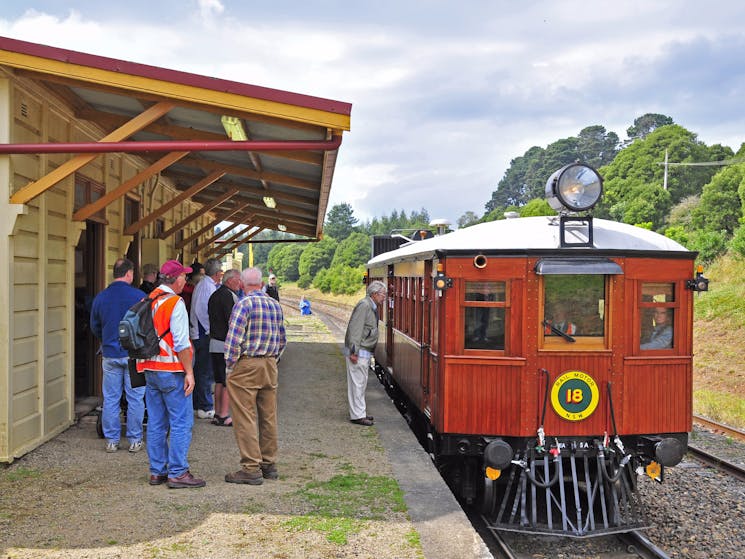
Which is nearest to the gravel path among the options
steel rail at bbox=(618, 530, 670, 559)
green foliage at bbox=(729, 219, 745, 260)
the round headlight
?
steel rail at bbox=(618, 530, 670, 559)

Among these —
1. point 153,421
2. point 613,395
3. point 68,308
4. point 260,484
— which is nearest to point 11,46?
point 68,308

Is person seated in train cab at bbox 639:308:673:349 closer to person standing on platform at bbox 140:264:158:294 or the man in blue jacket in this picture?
the man in blue jacket

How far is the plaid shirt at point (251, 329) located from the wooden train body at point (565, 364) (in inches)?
60.6

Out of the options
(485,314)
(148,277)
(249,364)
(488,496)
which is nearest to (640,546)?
(488,496)

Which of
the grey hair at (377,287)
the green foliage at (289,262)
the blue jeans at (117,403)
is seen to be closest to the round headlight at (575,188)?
→ the grey hair at (377,287)

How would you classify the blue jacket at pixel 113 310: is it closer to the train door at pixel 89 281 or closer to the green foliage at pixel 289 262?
the train door at pixel 89 281

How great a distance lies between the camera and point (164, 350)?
5.63m

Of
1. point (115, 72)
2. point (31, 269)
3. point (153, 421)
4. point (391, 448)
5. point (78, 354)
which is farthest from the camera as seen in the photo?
point (78, 354)

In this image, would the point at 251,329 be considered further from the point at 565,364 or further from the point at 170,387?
the point at 565,364

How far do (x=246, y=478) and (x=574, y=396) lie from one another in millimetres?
2876

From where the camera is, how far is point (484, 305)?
629 centimetres

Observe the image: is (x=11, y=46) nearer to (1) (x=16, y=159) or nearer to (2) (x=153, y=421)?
(1) (x=16, y=159)

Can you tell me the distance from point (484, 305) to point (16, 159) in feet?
14.3

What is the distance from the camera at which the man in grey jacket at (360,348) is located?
848cm
